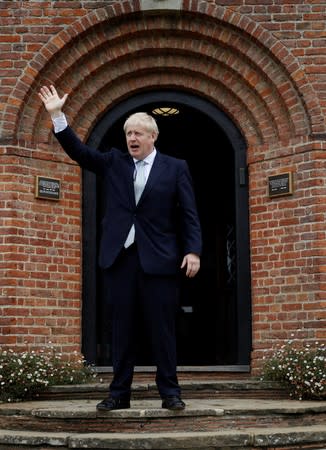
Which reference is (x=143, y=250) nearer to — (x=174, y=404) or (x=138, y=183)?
(x=138, y=183)

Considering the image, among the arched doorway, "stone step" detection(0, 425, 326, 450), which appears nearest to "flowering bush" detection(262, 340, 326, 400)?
the arched doorway

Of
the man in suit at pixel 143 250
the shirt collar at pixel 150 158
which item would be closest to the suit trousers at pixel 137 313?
the man in suit at pixel 143 250

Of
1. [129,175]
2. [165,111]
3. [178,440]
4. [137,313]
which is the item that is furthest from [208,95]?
[178,440]

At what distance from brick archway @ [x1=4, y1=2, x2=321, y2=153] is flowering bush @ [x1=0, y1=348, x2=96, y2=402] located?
2152 millimetres

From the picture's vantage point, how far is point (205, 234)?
37.0 ft

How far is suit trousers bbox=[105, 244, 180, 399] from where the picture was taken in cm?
519

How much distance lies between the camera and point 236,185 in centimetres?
824

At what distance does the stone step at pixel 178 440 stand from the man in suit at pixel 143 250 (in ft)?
0.91

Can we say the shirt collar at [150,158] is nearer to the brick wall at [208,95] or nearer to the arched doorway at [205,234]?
the brick wall at [208,95]

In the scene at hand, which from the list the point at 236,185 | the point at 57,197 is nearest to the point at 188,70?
the point at 236,185

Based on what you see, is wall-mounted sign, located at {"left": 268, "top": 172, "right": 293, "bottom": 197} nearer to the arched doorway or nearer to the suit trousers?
the arched doorway

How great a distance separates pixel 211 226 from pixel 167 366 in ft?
20.1

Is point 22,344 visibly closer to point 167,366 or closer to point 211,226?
point 167,366

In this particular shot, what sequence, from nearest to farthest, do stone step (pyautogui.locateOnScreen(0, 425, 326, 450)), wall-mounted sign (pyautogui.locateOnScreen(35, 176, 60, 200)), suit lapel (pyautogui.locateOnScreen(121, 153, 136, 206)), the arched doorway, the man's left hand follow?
stone step (pyautogui.locateOnScreen(0, 425, 326, 450))
the man's left hand
suit lapel (pyautogui.locateOnScreen(121, 153, 136, 206))
wall-mounted sign (pyautogui.locateOnScreen(35, 176, 60, 200))
the arched doorway
